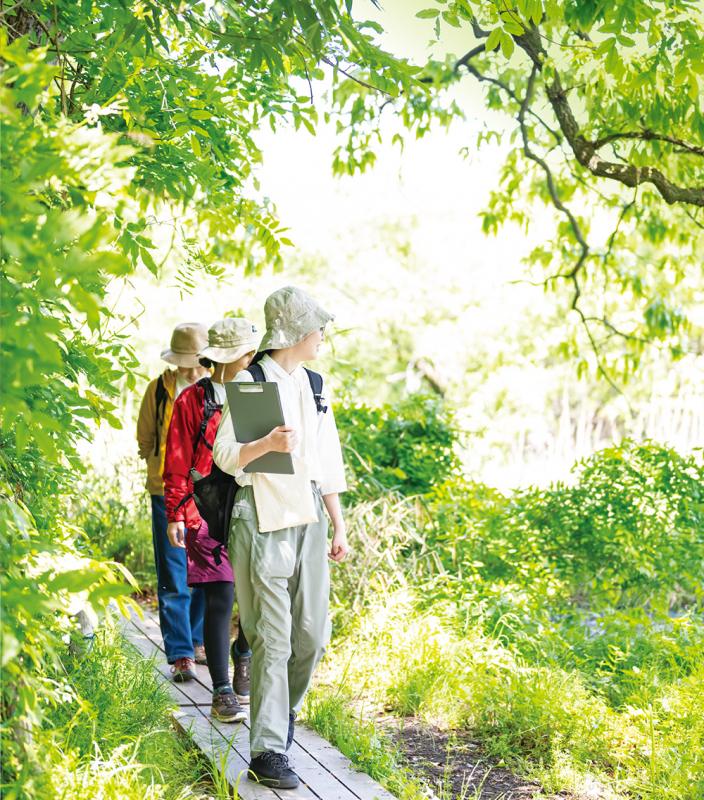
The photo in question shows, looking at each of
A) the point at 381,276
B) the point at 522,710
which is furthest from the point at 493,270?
the point at 522,710

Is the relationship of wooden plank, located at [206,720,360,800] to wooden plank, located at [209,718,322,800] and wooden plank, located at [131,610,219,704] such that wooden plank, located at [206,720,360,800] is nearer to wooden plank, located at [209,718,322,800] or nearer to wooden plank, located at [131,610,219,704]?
wooden plank, located at [209,718,322,800]

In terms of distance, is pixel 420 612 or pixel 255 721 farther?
pixel 420 612

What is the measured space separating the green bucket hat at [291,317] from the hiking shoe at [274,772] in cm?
152

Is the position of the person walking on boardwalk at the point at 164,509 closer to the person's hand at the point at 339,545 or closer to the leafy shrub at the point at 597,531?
the person's hand at the point at 339,545

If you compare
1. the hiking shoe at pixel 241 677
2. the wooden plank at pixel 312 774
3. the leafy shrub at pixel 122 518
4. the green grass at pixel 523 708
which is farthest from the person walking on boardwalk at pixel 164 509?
the leafy shrub at pixel 122 518

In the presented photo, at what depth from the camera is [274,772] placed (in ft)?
11.2

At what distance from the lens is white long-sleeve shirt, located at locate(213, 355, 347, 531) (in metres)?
3.53

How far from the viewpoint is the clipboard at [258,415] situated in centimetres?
342

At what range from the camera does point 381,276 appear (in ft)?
64.4

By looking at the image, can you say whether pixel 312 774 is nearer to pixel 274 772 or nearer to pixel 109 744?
pixel 274 772

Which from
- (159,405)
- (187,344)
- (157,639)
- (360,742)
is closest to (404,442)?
(157,639)

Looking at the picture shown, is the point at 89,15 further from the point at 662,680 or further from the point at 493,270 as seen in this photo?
the point at 493,270

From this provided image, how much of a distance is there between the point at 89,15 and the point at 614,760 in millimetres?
3613

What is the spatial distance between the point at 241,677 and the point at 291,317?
6.50ft
